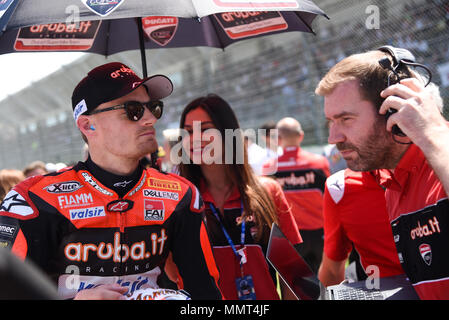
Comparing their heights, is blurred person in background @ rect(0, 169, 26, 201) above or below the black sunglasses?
above

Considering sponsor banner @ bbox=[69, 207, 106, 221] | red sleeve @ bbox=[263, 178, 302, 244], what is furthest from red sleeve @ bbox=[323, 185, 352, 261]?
Answer: sponsor banner @ bbox=[69, 207, 106, 221]

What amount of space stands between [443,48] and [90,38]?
564 cm

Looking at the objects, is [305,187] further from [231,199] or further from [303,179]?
[231,199]

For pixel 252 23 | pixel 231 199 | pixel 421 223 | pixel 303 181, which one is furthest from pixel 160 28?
pixel 303 181

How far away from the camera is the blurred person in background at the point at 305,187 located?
4.45m

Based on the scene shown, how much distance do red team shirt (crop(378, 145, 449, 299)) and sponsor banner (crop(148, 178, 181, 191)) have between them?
0.86 m

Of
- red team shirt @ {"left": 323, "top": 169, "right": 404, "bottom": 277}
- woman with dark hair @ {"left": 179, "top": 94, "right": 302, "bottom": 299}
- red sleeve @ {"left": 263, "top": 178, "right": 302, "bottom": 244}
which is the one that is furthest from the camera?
red sleeve @ {"left": 263, "top": 178, "right": 302, "bottom": 244}

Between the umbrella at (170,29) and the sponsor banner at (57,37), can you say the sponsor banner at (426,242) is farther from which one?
the sponsor banner at (57,37)

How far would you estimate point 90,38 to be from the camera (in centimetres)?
260

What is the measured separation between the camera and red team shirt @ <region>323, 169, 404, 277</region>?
1.91 m

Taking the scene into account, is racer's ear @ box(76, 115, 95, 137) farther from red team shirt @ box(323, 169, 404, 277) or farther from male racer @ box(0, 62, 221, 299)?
red team shirt @ box(323, 169, 404, 277)

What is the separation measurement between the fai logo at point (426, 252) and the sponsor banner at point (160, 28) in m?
2.02

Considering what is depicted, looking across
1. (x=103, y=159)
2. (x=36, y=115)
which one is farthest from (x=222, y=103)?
(x=36, y=115)

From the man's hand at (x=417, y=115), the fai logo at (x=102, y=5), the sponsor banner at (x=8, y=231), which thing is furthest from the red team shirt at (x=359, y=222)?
the sponsor banner at (x=8, y=231)
